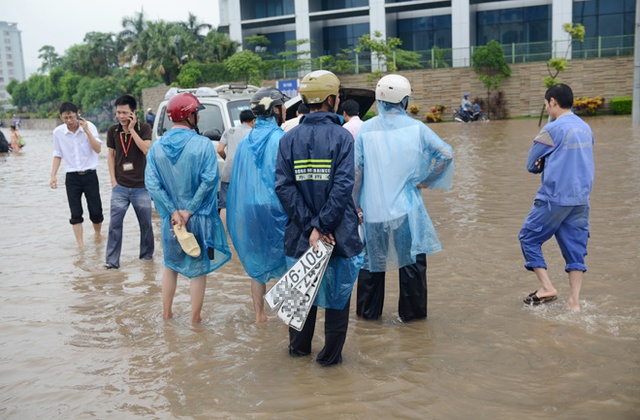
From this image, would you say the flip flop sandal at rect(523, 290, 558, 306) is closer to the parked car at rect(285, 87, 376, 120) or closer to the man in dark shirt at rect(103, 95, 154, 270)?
the parked car at rect(285, 87, 376, 120)

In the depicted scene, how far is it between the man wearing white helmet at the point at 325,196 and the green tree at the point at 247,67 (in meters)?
37.3

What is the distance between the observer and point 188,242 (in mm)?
5484

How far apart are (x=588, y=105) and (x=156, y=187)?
1214 inches

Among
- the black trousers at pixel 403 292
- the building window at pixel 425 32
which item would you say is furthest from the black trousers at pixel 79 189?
the building window at pixel 425 32

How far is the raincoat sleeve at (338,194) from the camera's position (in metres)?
4.43

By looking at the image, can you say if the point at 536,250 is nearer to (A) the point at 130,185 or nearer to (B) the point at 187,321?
(B) the point at 187,321

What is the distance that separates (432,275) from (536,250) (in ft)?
5.09

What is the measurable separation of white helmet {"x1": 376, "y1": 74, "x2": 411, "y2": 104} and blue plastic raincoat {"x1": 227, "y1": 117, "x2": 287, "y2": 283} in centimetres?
89

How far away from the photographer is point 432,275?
7.09m

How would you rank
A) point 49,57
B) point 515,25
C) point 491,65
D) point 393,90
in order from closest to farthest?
point 393,90 < point 491,65 < point 515,25 < point 49,57

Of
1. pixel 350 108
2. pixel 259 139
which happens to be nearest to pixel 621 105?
pixel 350 108

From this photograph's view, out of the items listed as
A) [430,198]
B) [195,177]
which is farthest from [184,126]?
[430,198]

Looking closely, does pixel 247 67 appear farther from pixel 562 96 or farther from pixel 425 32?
pixel 562 96

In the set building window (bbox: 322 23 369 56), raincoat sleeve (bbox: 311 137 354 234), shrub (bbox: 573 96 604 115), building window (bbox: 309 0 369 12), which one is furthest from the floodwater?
building window (bbox: 309 0 369 12)
